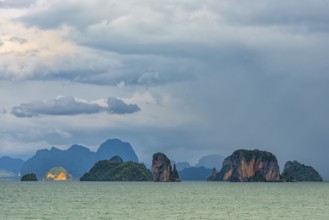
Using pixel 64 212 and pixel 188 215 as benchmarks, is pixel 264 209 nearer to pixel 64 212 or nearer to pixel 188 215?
pixel 188 215

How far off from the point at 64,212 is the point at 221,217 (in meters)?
44.4

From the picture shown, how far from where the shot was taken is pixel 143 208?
180125 millimetres

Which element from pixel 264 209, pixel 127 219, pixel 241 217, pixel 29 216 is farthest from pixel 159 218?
pixel 264 209

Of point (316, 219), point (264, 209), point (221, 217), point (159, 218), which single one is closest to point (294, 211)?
point (264, 209)

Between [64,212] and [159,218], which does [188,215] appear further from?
[64,212]

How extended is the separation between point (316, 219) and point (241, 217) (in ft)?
62.9

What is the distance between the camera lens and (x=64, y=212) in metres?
163

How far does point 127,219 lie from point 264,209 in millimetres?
52129

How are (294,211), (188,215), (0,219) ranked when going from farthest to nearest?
(294,211)
(188,215)
(0,219)

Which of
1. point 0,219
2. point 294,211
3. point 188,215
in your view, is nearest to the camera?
point 0,219

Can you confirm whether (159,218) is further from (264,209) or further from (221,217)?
(264,209)

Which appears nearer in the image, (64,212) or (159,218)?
(159,218)

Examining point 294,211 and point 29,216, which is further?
point 294,211

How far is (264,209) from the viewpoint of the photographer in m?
178
